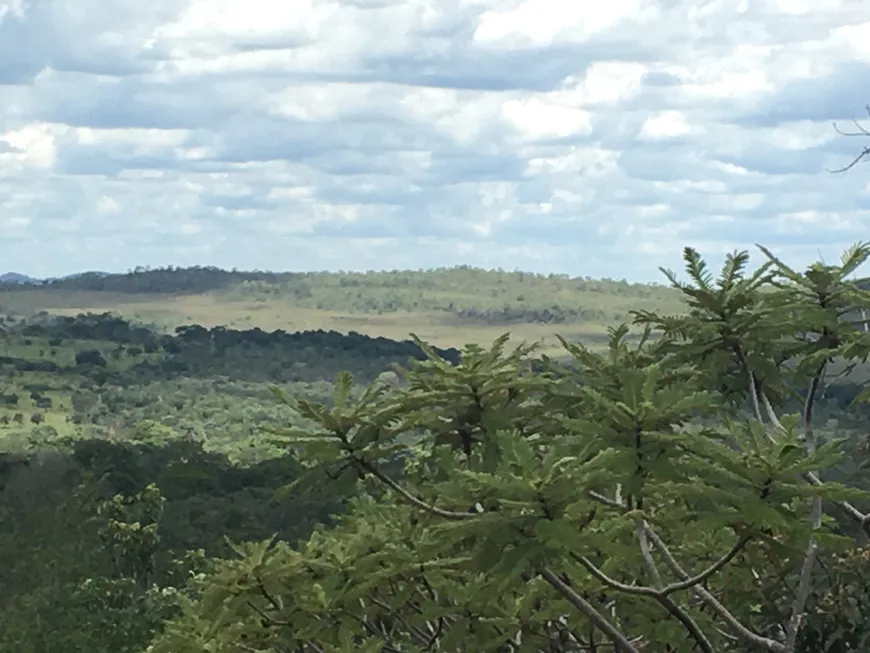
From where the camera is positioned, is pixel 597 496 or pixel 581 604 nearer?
pixel 581 604

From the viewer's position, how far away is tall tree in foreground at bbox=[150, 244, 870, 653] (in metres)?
8.79

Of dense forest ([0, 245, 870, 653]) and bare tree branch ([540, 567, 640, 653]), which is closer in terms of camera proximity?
dense forest ([0, 245, 870, 653])

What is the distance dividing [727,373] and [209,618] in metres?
5.67

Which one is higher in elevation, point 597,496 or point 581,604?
point 597,496

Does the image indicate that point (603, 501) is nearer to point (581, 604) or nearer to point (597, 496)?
point (597, 496)

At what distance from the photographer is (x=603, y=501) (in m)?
9.81

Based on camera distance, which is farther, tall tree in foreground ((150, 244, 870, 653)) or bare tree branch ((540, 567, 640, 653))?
bare tree branch ((540, 567, 640, 653))

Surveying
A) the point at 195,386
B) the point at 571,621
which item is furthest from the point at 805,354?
the point at 195,386

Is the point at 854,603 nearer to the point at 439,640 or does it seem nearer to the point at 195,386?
the point at 439,640

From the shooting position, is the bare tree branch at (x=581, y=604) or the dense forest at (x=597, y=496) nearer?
the dense forest at (x=597, y=496)

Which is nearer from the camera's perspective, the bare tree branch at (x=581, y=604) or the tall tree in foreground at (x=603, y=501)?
the tall tree in foreground at (x=603, y=501)

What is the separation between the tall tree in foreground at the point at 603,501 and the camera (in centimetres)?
879

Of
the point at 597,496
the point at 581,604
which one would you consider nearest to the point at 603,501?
the point at 597,496

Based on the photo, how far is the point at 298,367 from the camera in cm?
16338
